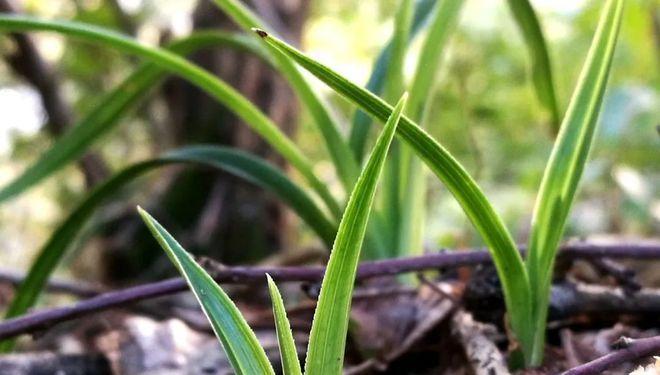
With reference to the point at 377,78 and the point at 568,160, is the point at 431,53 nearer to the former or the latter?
the point at 377,78

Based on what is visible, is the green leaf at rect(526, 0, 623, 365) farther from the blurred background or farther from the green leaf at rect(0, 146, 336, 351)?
the blurred background

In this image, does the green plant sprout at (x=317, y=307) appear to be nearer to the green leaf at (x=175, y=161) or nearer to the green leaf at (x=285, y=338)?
the green leaf at (x=285, y=338)

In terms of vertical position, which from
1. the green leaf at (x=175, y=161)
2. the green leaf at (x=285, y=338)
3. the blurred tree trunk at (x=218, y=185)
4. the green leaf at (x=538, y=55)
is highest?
the blurred tree trunk at (x=218, y=185)

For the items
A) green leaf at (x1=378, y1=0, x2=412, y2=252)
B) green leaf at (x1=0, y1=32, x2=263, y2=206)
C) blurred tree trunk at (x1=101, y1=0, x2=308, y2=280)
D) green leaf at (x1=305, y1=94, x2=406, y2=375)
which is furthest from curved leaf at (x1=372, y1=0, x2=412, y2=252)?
blurred tree trunk at (x1=101, y1=0, x2=308, y2=280)

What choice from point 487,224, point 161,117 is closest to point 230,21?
point 161,117

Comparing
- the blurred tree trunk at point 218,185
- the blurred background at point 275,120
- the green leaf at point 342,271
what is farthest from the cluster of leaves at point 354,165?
the blurred tree trunk at point 218,185

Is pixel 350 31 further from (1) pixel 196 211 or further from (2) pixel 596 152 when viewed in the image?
(1) pixel 196 211
